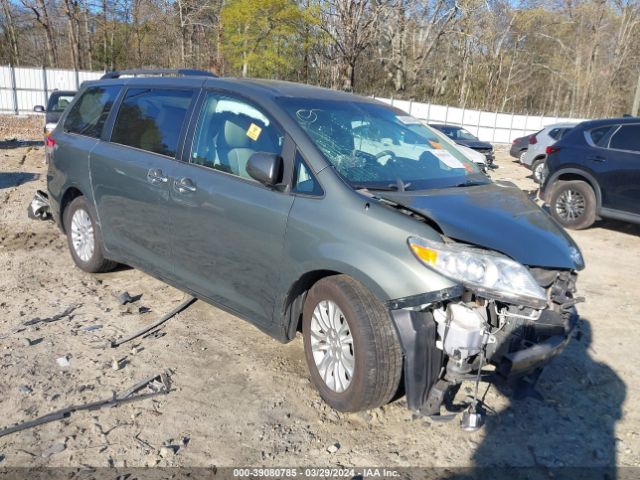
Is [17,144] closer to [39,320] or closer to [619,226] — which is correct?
[39,320]

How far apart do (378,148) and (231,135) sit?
101 centimetres

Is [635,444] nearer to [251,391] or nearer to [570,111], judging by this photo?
[251,391]

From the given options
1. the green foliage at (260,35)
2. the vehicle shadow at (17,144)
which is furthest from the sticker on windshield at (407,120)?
the green foliage at (260,35)

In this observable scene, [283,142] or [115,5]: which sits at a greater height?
[115,5]

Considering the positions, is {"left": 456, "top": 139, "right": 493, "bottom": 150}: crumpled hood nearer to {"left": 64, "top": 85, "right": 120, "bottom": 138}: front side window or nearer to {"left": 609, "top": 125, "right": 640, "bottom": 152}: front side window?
{"left": 609, "top": 125, "right": 640, "bottom": 152}: front side window

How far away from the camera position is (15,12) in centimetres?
3362

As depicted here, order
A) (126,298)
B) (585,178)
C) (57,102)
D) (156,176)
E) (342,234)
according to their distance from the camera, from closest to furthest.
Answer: (342,234) → (156,176) → (126,298) → (585,178) → (57,102)

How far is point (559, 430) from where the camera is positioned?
320 centimetres

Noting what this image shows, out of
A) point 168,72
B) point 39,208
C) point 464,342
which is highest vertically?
point 168,72

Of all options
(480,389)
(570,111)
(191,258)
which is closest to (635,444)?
(480,389)

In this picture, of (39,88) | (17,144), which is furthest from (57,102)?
(39,88)

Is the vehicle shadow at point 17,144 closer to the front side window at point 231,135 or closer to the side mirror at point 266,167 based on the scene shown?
the front side window at point 231,135

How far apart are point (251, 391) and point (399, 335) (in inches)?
44.8

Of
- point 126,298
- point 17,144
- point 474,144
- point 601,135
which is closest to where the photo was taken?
point 126,298
